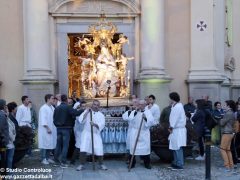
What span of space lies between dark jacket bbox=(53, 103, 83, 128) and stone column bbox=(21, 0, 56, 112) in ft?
13.0

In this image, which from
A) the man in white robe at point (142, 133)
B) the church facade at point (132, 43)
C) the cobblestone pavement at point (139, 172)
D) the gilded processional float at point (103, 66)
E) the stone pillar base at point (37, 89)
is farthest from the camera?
the gilded processional float at point (103, 66)

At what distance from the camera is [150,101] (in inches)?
558

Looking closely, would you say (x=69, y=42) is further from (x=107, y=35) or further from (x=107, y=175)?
(x=107, y=175)

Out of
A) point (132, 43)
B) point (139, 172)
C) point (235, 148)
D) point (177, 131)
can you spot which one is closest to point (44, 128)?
point (139, 172)

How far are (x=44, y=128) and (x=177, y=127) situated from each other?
10.7ft

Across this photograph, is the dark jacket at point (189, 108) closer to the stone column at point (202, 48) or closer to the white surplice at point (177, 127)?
the stone column at point (202, 48)

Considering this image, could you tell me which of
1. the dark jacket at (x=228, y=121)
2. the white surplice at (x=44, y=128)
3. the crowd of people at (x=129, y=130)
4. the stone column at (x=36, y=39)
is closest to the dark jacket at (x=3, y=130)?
the crowd of people at (x=129, y=130)

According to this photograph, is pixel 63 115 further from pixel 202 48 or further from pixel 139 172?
pixel 202 48

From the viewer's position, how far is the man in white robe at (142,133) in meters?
12.1

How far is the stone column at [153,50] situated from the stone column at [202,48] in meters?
0.99

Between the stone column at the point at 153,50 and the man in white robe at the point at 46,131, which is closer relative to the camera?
the man in white robe at the point at 46,131

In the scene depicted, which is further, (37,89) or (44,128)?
(37,89)

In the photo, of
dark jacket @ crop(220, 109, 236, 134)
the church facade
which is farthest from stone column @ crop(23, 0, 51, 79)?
dark jacket @ crop(220, 109, 236, 134)

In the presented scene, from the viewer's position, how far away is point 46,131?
13117mm
